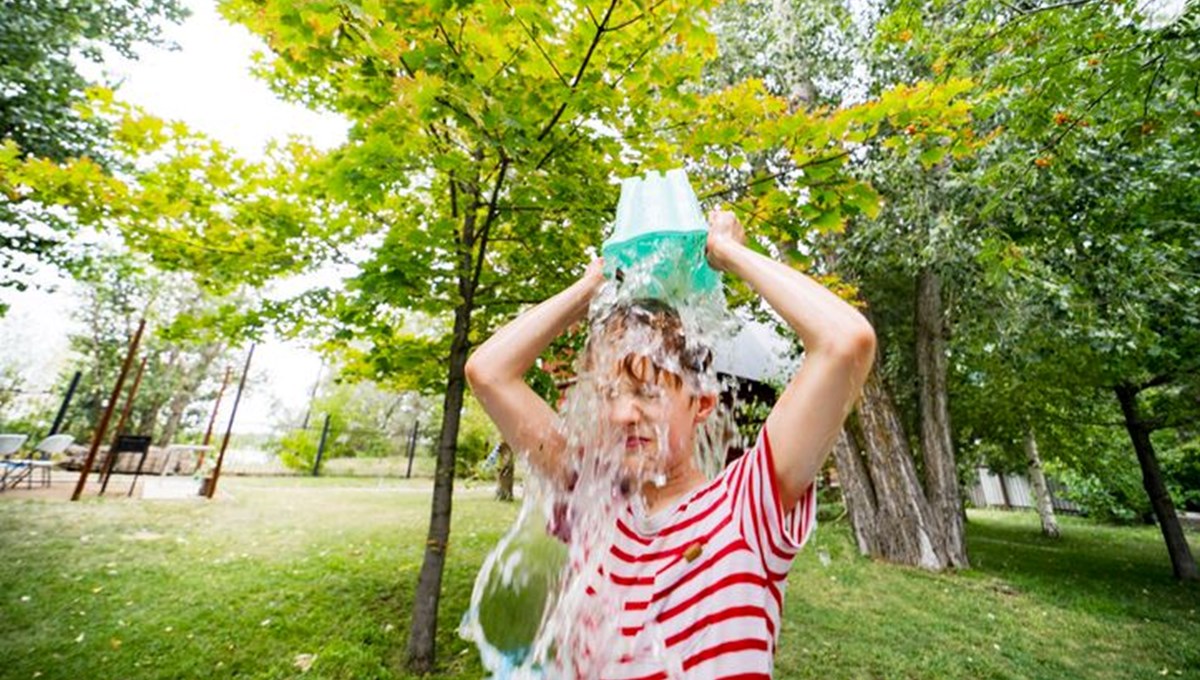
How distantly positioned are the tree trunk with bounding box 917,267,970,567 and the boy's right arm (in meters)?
9.46

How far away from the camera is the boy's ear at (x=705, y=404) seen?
61.1 inches

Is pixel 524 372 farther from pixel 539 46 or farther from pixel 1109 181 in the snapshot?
pixel 1109 181

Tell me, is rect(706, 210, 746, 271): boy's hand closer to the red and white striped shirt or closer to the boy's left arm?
the boy's left arm

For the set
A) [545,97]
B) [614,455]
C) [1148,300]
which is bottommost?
[614,455]

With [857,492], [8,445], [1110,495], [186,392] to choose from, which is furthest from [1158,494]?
[186,392]

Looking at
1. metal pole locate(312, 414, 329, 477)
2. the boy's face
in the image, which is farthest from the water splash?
metal pole locate(312, 414, 329, 477)

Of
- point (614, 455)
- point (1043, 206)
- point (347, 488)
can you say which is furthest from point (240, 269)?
point (347, 488)

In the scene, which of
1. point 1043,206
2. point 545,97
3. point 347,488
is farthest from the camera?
point 347,488

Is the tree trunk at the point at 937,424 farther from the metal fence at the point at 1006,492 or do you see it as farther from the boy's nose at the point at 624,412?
the metal fence at the point at 1006,492

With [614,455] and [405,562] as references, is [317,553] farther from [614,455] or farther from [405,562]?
[614,455]

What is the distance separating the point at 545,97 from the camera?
3264 millimetres

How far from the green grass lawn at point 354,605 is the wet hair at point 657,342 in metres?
3.85

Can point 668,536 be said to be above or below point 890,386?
below

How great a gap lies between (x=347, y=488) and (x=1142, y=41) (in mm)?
17478
